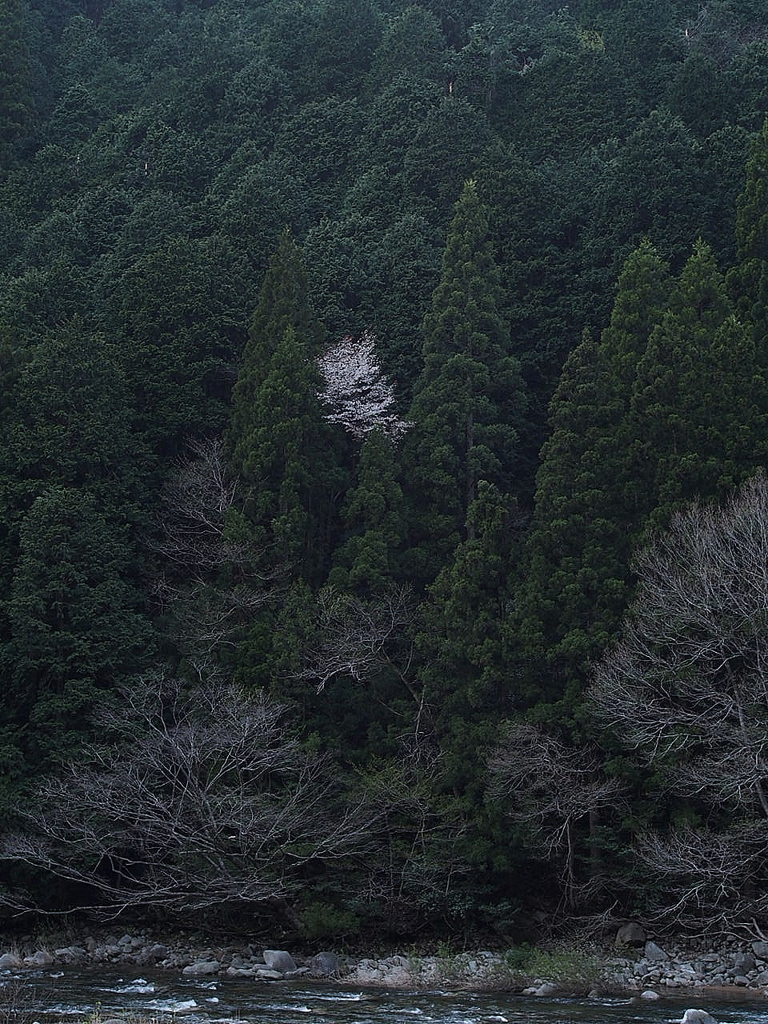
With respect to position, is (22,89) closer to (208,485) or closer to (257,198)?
(257,198)

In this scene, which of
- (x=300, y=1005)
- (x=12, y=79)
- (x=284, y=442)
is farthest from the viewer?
(x=12, y=79)

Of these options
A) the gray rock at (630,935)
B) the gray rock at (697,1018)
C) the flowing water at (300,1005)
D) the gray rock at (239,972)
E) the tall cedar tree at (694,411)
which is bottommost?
the gray rock at (630,935)

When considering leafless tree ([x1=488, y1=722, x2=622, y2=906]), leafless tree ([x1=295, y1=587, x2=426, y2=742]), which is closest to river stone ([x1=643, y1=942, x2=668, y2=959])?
leafless tree ([x1=488, y1=722, x2=622, y2=906])

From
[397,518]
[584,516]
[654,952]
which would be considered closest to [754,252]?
[584,516]

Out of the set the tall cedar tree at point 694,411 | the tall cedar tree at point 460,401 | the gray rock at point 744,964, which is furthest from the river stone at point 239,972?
the tall cedar tree at point 694,411

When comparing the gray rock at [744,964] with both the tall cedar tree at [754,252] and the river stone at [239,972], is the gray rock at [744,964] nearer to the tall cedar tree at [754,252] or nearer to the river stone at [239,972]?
the river stone at [239,972]

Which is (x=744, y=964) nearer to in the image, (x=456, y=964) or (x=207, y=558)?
(x=456, y=964)

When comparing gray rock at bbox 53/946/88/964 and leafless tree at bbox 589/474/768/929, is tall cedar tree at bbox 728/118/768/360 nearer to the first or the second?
leafless tree at bbox 589/474/768/929
